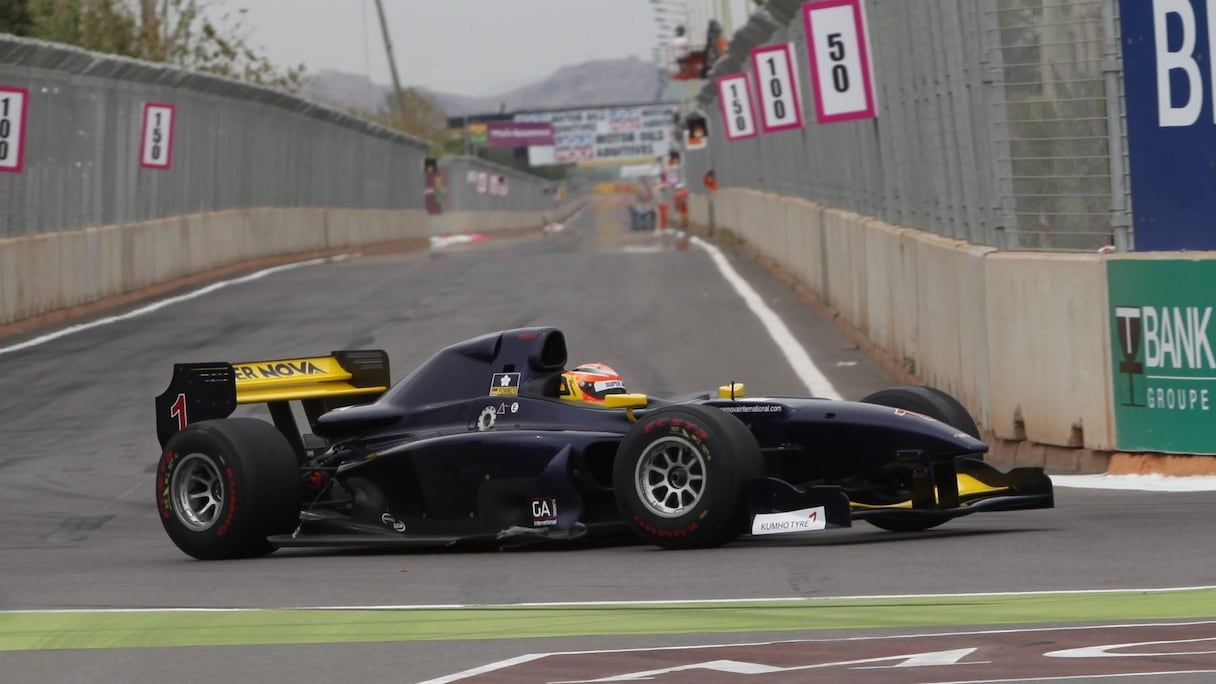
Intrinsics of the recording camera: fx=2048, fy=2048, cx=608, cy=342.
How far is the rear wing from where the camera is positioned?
37.7 feet

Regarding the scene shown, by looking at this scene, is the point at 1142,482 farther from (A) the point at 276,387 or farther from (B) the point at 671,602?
(A) the point at 276,387

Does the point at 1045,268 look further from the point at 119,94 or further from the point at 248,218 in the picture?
the point at 248,218

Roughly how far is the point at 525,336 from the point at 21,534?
12.9 ft

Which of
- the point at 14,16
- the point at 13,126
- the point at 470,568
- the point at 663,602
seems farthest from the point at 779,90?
the point at 663,602

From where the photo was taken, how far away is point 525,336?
1088cm

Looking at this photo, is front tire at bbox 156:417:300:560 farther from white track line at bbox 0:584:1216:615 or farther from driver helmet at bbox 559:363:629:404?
white track line at bbox 0:584:1216:615

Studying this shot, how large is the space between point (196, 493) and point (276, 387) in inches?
46.6

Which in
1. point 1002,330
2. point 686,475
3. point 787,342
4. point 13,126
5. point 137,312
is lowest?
point 787,342

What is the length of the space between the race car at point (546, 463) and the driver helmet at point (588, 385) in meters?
0.01

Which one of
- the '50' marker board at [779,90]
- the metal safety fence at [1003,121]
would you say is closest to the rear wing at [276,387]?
the metal safety fence at [1003,121]

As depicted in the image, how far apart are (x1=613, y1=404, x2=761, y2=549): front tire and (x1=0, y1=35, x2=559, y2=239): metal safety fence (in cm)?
1729

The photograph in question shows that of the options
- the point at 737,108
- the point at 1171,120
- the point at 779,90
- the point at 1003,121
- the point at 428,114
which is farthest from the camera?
the point at 428,114

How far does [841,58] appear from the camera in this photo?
21047mm

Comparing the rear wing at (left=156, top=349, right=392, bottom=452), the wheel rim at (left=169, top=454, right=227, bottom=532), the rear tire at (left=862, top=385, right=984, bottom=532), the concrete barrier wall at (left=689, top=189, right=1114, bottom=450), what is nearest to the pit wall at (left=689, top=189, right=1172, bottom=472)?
the concrete barrier wall at (left=689, top=189, right=1114, bottom=450)
